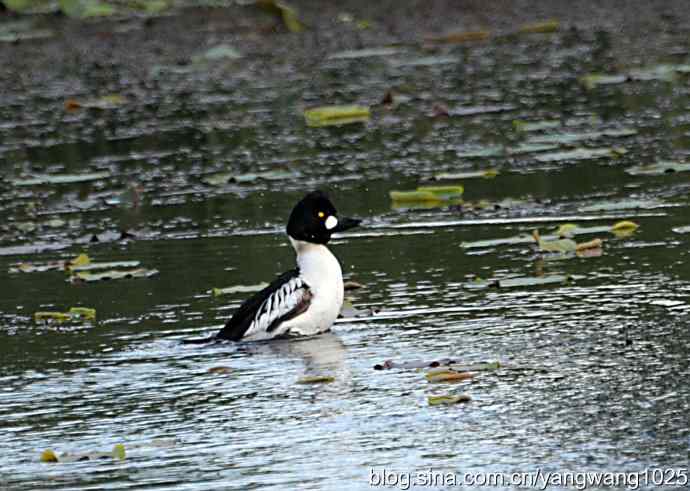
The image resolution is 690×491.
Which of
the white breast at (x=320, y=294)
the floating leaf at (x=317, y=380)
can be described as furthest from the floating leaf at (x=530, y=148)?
the floating leaf at (x=317, y=380)

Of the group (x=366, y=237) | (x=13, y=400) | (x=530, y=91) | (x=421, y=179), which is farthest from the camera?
(x=530, y=91)

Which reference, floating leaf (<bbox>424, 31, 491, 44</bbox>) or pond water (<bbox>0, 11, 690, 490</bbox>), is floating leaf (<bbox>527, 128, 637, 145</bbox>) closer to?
pond water (<bbox>0, 11, 690, 490</bbox>)

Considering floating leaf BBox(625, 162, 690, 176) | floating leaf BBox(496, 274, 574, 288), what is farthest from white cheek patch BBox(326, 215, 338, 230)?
floating leaf BBox(625, 162, 690, 176)

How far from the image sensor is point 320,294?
9.26m

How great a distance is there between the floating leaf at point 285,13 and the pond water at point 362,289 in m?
4.19

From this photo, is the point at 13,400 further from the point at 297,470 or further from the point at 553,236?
the point at 553,236

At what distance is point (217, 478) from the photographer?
6.73 meters

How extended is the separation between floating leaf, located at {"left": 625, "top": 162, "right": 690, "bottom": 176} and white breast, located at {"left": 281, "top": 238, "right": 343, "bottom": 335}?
403cm

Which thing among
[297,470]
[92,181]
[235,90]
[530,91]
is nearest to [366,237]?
[92,181]

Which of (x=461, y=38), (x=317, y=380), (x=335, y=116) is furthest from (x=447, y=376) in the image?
(x=461, y=38)

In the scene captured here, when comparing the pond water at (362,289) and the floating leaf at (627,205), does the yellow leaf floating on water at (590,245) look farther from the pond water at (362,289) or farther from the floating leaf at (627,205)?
the floating leaf at (627,205)

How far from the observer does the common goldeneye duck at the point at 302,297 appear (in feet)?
30.2

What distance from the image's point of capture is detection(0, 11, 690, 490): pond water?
7055mm

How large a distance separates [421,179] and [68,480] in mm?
6873
